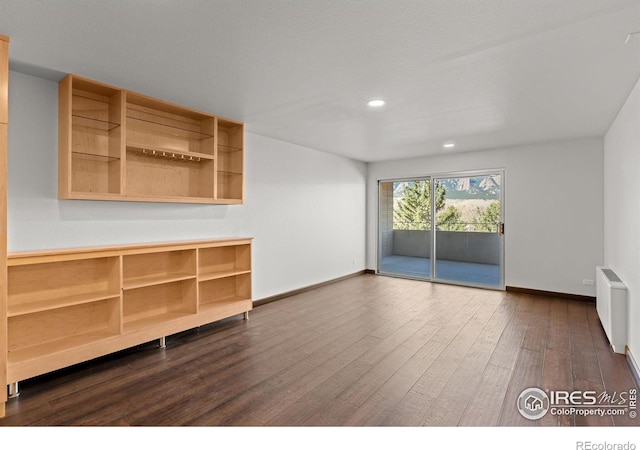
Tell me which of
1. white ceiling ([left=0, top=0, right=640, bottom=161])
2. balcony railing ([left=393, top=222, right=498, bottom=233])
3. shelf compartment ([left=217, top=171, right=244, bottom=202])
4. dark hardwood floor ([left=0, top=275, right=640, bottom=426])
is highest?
white ceiling ([left=0, top=0, right=640, bottom=161])

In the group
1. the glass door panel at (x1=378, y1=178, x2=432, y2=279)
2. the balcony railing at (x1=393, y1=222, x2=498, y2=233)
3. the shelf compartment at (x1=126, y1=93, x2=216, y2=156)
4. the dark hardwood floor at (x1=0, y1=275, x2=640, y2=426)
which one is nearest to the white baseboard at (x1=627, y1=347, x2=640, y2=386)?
the dark hardwood floor at (x1=0, y1=275, x2=640, y2=426)

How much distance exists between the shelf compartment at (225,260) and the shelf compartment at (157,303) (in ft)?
1.13

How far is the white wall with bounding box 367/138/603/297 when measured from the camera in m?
4.91

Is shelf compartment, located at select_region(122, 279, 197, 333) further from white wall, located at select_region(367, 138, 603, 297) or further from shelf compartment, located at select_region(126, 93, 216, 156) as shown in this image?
white wall, located at select_region(367, 138, 603, 297)

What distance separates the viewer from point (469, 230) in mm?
6090

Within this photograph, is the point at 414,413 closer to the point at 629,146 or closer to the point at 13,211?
the point at 629,146

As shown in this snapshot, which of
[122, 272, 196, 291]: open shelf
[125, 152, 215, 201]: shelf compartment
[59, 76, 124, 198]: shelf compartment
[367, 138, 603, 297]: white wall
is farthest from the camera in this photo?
[367, 138, 603, 297]: white wall

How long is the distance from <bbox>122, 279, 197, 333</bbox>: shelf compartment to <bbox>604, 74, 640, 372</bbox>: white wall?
13.8 feet

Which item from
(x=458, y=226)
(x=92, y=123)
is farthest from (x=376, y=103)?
(x=458, y=226)

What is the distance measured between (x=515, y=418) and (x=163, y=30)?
342 cm

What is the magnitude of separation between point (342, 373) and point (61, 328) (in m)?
2.52

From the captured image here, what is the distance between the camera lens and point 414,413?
2.17 m

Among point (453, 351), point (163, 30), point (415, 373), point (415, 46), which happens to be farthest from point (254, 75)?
point (453, 351)

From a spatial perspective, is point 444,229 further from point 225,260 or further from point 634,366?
point 225,260
